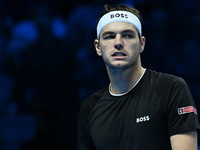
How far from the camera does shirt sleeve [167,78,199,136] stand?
7.29 ft

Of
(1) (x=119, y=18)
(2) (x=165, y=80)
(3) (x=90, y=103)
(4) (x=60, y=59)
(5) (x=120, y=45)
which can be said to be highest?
(4) (x=60, y=59)

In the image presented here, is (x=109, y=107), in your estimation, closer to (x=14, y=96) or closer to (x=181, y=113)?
(x=181, y=113)

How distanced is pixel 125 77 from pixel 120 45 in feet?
0.90

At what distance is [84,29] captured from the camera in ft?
22.8

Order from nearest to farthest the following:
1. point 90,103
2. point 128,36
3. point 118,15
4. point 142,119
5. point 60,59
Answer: point 142,119
point 128,36
point 118,15
point 90,103
point 60,59

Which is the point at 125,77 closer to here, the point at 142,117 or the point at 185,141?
the point at 142,117

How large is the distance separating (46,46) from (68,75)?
30.4 inches

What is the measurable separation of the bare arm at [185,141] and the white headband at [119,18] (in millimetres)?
972

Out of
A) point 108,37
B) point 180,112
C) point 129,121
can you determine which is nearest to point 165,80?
point 180,112

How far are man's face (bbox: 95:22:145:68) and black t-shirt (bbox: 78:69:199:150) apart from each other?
22 centimetres

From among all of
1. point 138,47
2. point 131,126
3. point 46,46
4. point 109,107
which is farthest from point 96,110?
point 46,46

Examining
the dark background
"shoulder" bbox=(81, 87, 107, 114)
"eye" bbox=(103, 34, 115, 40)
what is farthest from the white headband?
the dark background

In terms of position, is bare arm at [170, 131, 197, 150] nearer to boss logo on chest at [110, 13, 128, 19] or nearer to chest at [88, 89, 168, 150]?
chest at [88, 89, 168, 150]

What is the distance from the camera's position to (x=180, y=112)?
226cm
